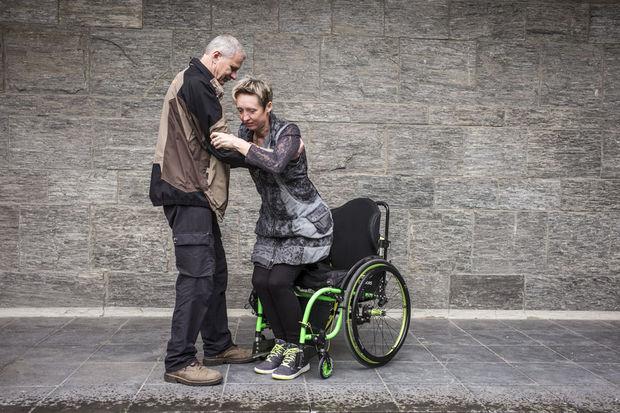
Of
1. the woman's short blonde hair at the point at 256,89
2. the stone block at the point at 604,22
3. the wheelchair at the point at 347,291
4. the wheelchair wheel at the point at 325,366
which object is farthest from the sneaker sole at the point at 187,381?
the stone block at the point at 604,22

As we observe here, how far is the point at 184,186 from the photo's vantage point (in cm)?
363

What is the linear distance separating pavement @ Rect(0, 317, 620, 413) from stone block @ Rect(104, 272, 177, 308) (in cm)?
27

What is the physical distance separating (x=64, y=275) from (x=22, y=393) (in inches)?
78.9

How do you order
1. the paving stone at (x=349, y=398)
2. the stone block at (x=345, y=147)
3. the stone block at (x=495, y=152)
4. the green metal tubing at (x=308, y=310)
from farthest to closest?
1. the stone block at (x=495, y=152)
2. the stone block at (x=345, y=147)
3. the green metal tubing at (x=308, y=310)
4. the paving stone at (x=349, y=398)

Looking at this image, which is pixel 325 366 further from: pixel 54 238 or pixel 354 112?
pixel 54 238

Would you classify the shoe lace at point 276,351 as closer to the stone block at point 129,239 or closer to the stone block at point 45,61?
the stone block at point 129,239

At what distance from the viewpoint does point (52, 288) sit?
5.27m

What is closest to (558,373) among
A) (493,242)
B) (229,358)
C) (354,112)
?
(493,242)

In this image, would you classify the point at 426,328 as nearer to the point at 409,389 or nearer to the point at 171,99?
the point at 409,389

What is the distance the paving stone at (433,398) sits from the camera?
3299mm

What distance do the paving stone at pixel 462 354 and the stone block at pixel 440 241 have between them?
1.07 metres

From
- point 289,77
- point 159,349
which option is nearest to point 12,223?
point 159,349

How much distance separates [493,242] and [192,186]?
3006 millimetres

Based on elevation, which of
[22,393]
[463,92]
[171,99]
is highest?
[463,92]
